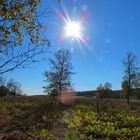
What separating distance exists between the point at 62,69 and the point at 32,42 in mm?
36075

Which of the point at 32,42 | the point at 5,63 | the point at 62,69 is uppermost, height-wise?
the point at 62,69

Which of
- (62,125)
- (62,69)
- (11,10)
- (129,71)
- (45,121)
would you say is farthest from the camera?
(129,71)

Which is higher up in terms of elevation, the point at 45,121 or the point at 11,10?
the point at 11,10

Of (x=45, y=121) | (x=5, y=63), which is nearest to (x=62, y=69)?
(x=45, y=121)

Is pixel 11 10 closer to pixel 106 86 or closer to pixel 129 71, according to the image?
pixel 129 71

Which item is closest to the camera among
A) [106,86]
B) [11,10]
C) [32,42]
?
[11,10]

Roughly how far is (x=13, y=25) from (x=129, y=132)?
10.8m

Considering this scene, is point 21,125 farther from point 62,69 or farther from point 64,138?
point 62,69

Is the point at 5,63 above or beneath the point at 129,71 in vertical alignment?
beneath

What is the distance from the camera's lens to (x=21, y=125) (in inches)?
702

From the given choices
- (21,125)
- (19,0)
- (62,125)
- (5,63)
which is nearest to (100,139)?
(62,125)

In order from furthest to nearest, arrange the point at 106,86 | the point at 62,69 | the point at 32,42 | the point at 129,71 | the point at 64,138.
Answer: the point at 106,86
the point at 129,71
the point at 62,69
the point at 64,138
the point at 32,42

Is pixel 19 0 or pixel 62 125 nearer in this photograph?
pixel 19 0

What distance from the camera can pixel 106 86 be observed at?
227ft
